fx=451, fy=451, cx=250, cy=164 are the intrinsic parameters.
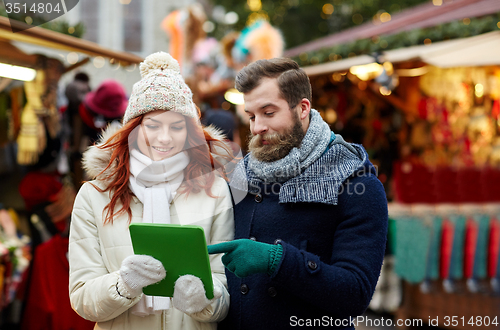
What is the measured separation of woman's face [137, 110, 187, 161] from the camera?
1812mm

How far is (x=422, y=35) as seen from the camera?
4.23 m

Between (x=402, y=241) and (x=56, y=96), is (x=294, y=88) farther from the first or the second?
(x=402, y=241)

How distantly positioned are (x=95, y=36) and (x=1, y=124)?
9189 millimetres

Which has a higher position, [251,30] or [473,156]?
[251,30]

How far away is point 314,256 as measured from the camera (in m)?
1.62

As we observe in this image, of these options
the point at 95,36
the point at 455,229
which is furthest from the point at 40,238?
the point at 95,36

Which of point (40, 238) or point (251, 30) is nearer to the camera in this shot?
point (40, 238)

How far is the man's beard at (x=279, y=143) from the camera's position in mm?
1776

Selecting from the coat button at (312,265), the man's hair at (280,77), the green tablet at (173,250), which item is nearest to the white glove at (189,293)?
the green tablet at (173,250)

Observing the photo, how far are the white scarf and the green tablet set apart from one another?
0.20m

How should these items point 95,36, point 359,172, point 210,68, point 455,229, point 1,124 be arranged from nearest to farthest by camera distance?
point 359,172, point 1,124, point 455,229, point 210,68, point 95,36

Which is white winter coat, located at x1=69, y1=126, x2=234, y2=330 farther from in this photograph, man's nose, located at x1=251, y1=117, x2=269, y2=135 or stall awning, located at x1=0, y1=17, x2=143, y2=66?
stall awning, located at x1=0, y1=17, x2=143, y2=66

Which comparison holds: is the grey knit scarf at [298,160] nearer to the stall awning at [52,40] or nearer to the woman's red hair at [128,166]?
the woman's red hair at [128,166]
